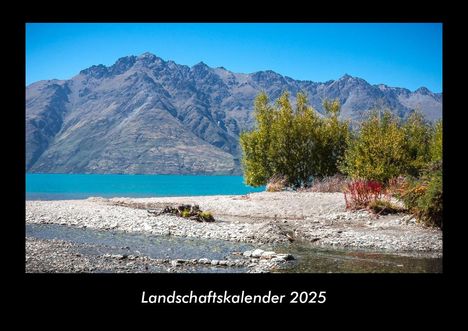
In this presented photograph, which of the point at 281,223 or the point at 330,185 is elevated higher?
the point at 330,185

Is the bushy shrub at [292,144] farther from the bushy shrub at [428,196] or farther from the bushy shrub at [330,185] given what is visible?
the bushy shrub at [428,196]

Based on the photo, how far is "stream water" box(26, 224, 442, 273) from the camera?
1293 centimetres

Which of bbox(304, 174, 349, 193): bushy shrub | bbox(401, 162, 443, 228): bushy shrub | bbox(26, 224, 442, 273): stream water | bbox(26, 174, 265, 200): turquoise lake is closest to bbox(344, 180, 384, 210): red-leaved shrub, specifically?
bbox(401, 162, 443, 228): bushy shrub

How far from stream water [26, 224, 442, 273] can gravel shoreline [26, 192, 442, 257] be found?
3.64 feet

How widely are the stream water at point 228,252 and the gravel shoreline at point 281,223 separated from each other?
1.11m

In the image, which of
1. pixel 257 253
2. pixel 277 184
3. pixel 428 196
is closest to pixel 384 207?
pixel 428 196

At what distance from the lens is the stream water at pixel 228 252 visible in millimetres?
12930

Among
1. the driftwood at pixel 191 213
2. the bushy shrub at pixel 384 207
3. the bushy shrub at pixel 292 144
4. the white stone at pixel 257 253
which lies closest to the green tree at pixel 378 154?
the bushy shrub at pixel 292 144

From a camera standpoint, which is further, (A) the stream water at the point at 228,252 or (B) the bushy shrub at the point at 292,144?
(B) the bushy shrub at the point at 292,144

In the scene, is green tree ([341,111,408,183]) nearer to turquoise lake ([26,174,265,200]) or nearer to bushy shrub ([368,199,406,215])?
bushy shrub ([368,199,406,215])

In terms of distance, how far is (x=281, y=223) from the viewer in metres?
23.1

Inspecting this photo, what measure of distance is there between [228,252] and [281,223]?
824cm

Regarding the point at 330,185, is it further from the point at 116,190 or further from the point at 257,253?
the point at 116,190
